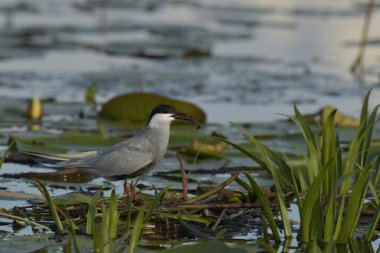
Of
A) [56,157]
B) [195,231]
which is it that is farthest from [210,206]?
[56,157]

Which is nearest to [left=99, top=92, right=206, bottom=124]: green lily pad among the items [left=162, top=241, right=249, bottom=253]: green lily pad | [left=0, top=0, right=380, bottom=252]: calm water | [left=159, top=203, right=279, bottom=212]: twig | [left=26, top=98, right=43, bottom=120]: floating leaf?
[left=0, top=0, right=380, bottom=252]: calm water

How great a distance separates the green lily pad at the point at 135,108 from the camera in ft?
30.0

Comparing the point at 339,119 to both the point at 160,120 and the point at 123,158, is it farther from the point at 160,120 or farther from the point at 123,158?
the point at 123,158

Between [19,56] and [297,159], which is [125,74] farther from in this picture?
[297,159]

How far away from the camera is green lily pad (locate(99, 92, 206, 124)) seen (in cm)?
914

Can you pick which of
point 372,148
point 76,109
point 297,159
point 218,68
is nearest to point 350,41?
point 218,68

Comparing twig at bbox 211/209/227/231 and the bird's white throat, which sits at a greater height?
the bird's white throat

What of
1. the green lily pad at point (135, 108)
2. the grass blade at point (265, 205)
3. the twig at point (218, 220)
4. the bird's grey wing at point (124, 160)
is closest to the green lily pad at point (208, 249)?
the grass blade at point (265, 205)

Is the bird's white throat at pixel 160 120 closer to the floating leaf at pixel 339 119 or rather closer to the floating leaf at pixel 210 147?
the floating leaf at pixel 210 147

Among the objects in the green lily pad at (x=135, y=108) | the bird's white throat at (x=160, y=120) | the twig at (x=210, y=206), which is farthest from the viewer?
the green lily pad at (x=135, y=108)

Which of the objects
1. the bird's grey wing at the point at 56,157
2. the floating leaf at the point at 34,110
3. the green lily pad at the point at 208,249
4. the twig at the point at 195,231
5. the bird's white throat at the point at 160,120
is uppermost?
the bird's white throat at the point at 160,120

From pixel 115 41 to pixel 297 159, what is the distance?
9.83 meters

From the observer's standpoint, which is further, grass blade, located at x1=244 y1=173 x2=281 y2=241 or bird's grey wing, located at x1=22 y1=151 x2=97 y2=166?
bird's grey wing, located at x1=22 y1=151 x2=97 y2=166

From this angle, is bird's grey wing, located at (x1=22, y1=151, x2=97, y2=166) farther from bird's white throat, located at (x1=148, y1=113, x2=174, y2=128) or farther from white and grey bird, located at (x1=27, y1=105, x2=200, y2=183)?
bird's white throat, located at (x1=148, y1=113, x2=174, y2=128)
